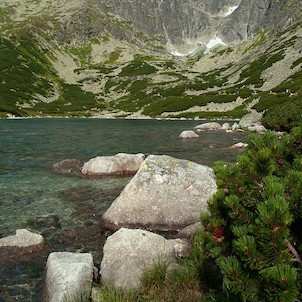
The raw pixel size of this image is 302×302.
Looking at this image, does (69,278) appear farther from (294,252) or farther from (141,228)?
(141,228)

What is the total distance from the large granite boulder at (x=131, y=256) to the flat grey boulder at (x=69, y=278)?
1.76 ft

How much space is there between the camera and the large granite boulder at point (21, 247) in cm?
1091

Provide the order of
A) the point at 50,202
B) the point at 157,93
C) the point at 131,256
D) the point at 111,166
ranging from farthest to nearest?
1. the point at 157,93
2. the point at 111,166
3. the point at 50,202
4. the point at 131,256

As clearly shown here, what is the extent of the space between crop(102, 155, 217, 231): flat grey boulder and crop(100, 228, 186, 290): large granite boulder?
15.0 ft

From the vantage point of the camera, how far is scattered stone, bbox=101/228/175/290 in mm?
8305

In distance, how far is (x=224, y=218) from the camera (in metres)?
5.89

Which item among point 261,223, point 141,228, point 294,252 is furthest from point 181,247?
point 261,223

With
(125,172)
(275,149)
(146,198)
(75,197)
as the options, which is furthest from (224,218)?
(125,172)

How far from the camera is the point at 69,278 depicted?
26.0ft

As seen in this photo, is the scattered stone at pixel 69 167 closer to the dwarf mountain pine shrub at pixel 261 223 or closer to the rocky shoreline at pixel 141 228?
the rocky shoreline at pixel 141 228

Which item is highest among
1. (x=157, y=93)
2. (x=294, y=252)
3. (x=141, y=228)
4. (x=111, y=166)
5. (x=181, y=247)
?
(x=157, y=93)

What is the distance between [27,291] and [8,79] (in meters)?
187

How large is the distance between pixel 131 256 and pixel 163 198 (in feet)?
21.2

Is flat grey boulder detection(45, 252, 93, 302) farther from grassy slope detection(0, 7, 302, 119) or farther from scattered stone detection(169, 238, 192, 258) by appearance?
grassy slope detection(0, 7, 302, 119)
